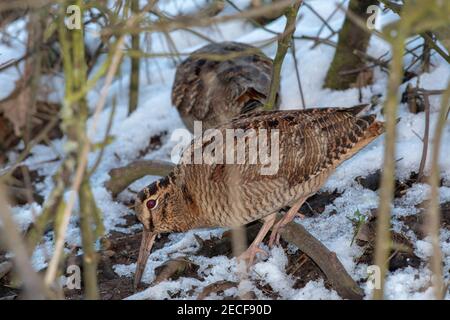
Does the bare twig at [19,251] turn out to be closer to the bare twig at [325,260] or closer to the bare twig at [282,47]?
the bare twig at [325,260]

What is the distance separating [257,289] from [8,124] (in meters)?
4.11

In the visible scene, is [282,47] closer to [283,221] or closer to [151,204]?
[283,221]

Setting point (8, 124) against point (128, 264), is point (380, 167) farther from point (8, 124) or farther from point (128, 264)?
point (8, 124)

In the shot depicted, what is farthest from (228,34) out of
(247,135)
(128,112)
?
(247,135)

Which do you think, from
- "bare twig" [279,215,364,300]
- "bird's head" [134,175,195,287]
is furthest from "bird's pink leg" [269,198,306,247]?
"bird's head" [134,175,195,287]

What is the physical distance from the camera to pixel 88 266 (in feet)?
10.4

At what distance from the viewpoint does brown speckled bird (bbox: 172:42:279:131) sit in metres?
6.11

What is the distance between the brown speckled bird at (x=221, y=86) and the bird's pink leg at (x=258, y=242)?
1.24 m

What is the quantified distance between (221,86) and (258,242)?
5.96 ft

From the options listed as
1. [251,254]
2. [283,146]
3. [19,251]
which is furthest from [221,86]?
[19,251]

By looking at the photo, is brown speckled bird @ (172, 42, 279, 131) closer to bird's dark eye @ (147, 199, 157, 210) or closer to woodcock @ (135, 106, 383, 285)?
woodcock @ (135, 106, 383, 285)

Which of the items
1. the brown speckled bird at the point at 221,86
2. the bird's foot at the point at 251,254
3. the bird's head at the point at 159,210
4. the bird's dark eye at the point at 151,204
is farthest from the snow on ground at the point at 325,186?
the brown speckled bird at the point at 221,86

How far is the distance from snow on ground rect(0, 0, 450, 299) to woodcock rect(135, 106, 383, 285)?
0.81 feet

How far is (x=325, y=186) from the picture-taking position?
5523mm
